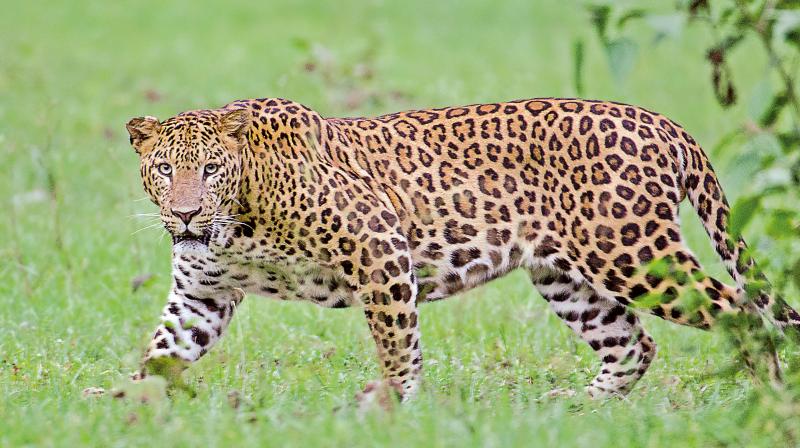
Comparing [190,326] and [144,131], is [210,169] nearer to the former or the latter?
[144,131]

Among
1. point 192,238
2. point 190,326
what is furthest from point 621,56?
point 190,326

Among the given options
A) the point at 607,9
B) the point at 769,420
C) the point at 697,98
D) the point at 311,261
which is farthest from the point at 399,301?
the point at 697,98

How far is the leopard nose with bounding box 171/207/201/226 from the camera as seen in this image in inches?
272

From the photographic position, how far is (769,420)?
570 cm

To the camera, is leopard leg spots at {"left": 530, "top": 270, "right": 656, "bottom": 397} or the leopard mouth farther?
leopard leg spots at {"left": 530, "top": 270, "right": 656, "bottom": 397}

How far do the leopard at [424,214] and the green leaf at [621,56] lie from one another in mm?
2256

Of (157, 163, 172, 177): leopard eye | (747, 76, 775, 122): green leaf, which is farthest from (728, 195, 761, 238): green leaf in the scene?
(157, 163, 172, 177): leopard eye

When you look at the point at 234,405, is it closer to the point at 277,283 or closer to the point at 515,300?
the point at 277,283

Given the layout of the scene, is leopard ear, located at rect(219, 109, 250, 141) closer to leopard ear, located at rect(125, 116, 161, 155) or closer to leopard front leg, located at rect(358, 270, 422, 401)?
leopard ear, located at rect(125, 116, 161, 155)

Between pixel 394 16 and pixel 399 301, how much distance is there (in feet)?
61.5

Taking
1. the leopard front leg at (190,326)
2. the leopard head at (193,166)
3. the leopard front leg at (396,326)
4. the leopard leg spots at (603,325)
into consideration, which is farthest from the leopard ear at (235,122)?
the leopard leg spots at (603,325)

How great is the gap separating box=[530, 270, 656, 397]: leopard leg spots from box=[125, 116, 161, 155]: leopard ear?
2244 mm

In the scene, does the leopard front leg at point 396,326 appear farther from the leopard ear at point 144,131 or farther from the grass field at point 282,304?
the leopard ear at point 144,131

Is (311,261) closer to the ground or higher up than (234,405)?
higher up
